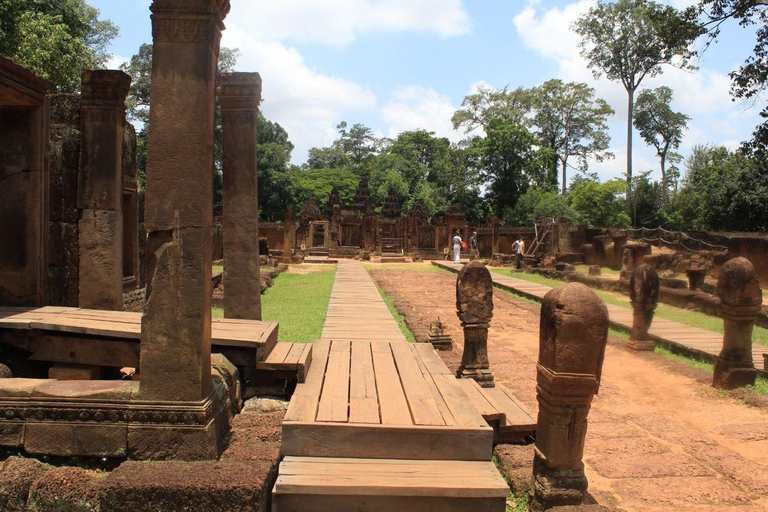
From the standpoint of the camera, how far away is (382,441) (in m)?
3.20

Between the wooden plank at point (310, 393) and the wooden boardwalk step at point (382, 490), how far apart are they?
1.09 feet

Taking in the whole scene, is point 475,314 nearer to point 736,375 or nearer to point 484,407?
point 484,407

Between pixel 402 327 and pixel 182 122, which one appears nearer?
pixel 182 122

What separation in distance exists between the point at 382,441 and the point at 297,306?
8.54 m

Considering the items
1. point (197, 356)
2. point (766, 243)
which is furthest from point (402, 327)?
point (766, 243)

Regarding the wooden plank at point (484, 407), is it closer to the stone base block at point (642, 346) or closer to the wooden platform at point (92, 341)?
the wooden platform at point (92, 341)

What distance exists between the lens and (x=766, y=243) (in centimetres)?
1633

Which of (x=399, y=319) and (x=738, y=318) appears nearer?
(x=738, y=318)

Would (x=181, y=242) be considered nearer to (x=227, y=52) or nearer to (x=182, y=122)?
(x=182, y=122)

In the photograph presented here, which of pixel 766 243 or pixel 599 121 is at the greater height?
pixel 599 121

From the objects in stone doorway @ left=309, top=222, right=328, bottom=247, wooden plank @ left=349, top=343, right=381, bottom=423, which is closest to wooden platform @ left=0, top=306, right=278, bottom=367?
wooden plank @ left=349, top=343, right=381, bottom=423

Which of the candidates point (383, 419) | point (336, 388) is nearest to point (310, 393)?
point (336, 388)

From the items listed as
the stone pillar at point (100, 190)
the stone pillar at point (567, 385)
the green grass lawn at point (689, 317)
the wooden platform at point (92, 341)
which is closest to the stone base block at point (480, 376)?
the stone pillar at point (567, 385)

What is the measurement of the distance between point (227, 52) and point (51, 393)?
4117 centimetres
